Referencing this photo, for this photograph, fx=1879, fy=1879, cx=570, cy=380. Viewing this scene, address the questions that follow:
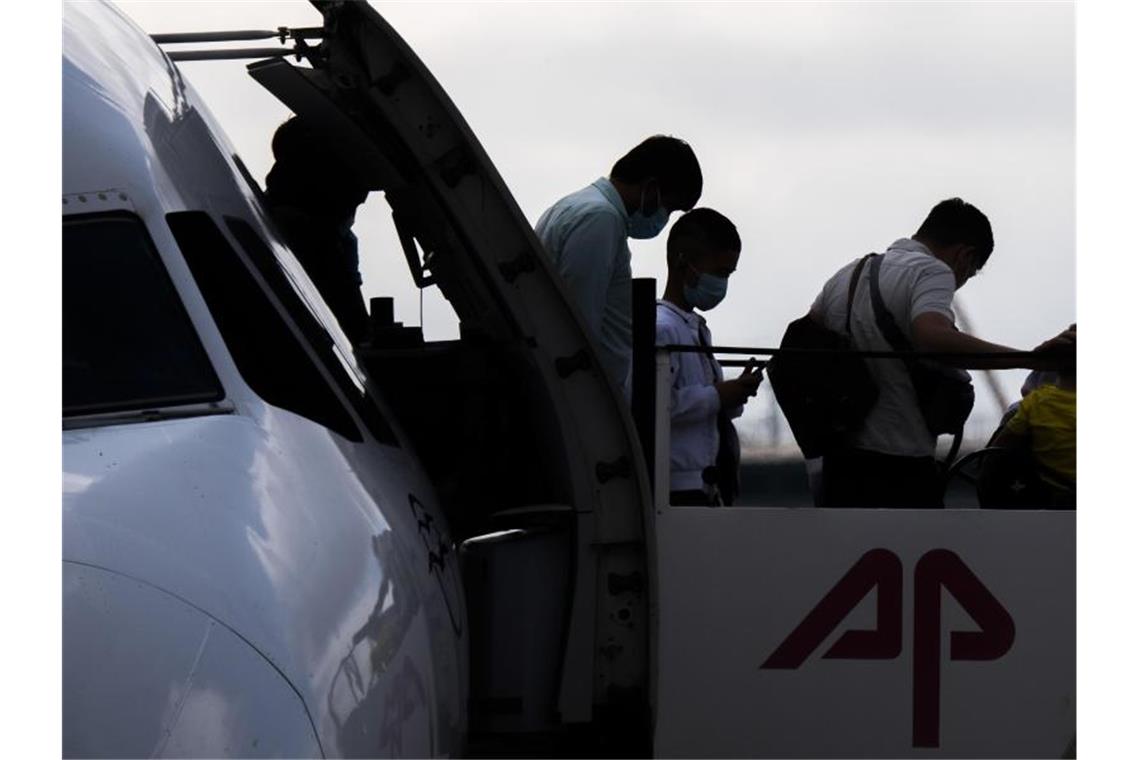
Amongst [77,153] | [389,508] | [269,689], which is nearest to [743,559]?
[389,508]

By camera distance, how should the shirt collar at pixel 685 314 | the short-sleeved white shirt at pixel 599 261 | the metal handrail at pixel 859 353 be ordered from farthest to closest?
the shirt collar at pixel 685 314 → the short-sleeved white shirt at pixel 599 261 → the metal handrail at pixel 859 353

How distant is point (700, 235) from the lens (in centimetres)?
669

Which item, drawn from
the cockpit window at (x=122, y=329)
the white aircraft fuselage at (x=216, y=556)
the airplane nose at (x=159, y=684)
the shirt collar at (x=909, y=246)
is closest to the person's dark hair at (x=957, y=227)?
the shirt collar at (x=909, y=246)

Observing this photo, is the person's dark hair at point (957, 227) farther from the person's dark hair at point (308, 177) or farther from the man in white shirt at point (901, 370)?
the person's dark hair at point (308, 177)

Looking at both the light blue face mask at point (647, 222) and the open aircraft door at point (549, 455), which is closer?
the open aircraft door at point (549, 455)

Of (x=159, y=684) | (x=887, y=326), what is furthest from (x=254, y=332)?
(x=887, y=326)

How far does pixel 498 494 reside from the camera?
5750mm

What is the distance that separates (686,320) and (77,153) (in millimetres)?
2829

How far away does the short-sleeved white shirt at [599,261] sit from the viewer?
6.14 metres

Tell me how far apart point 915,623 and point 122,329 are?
9.27ft

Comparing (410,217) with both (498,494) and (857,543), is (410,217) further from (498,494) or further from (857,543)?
(857,543)

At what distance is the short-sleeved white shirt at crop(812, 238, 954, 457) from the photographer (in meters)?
6.04

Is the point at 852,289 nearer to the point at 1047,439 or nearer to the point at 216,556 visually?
A: the point at 1047,439

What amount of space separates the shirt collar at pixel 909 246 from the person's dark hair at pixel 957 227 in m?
0.07
